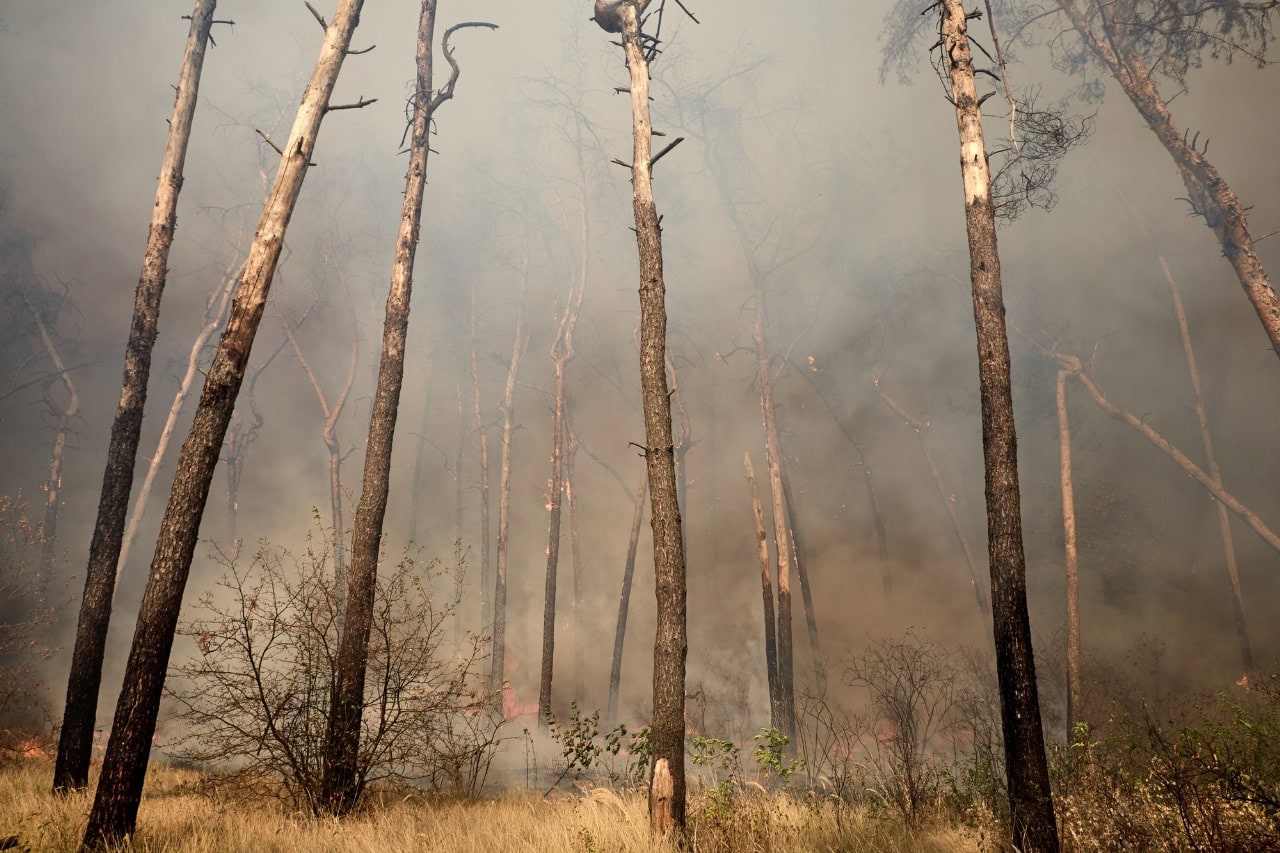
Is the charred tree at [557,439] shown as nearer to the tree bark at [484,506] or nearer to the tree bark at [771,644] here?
the tree bark at [484,506]

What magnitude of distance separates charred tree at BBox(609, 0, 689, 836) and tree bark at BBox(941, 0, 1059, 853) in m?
2.64

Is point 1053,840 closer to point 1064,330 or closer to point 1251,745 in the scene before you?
point 1251,745

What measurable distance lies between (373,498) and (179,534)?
9.17 feet

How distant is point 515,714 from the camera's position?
2302cm

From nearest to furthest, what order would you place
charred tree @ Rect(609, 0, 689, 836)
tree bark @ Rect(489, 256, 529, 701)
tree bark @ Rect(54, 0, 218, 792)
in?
charred tree @ Rect(609, 0, 689, 836) → tree bark @ Rect(54, 0, 218, 792) → tree bark @ Rect(489, 256, 529, 701)

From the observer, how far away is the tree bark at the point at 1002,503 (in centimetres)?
489

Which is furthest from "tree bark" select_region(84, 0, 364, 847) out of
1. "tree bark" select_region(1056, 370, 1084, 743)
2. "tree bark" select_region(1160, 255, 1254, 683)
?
"tree bark" select_region(1160, 255, 1254, 683)

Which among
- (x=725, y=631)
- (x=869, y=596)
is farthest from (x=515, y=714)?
(x=869, y=596)

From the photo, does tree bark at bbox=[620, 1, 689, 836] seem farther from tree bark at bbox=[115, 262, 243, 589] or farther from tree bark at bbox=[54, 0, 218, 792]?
tree bark at bbox=[115, 262, 243, 589]

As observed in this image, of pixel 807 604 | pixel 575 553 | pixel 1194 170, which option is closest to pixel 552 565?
pixel 575 553

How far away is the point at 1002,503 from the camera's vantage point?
5527 mm

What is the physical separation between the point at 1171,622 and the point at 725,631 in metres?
14.0

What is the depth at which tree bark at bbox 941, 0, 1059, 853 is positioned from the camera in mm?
4887

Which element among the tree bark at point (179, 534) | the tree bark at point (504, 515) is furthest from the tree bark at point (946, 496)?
the tree bark at point (179, 534)
